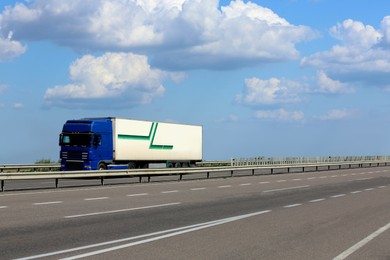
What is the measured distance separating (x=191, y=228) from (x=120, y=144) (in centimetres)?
2709

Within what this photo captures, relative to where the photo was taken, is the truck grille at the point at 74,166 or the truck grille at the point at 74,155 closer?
the truck grille at the point at 74,155

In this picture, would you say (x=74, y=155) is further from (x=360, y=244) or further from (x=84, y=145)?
(x=360, y=244)

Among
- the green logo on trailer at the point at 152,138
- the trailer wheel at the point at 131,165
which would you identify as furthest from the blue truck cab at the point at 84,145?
the green logo on trailer at the point at 152,138

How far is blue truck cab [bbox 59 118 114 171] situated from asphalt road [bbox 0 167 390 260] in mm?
16492

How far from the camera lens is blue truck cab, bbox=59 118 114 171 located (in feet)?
117

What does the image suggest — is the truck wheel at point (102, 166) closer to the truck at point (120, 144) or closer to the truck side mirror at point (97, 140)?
the truck at point (120, 144)

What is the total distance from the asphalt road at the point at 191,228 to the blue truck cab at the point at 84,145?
16492mm

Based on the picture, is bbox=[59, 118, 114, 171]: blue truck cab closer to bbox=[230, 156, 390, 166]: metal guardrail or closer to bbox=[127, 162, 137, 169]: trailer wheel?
bbox=[127, 162, 137, 169]: trailer wheel

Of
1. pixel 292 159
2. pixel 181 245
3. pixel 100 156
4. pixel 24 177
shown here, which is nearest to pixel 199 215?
pixel 181 245

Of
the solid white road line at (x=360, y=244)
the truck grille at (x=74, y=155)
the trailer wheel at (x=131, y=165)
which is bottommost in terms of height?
the solid white road line at (x=360, y=244)

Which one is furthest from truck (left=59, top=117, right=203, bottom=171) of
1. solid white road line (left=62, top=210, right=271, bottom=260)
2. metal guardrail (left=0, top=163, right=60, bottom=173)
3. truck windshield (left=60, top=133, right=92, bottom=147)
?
solid white road line (left=62, top=210, right=271, bottom=260)

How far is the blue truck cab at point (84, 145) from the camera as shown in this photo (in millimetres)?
35562

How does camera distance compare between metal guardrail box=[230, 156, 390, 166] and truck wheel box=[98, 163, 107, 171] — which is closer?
truck wheel box=[98, 163, 107, 171]

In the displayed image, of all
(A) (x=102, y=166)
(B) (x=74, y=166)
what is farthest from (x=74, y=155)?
(A) (x=102, y=166)
